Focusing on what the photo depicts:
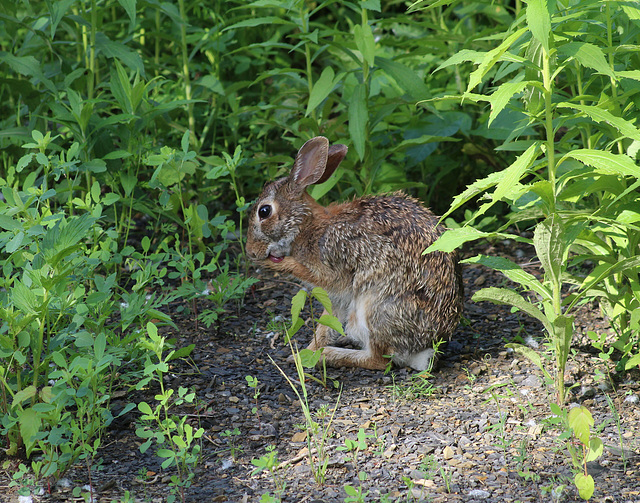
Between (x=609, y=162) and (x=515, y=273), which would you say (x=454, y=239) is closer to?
(x=515, y=273)

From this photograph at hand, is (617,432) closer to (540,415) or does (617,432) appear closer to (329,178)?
(540,415)

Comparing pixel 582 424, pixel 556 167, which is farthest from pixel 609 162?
pixel 582 424

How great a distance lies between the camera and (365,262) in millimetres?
4957

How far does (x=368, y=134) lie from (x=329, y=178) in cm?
46

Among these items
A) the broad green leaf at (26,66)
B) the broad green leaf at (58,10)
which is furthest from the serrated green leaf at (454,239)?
the broad green leaf at (26,66)

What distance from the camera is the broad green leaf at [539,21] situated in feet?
11.3

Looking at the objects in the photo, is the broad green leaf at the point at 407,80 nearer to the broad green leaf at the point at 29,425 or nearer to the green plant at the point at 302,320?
the green plant at the point at 302,320

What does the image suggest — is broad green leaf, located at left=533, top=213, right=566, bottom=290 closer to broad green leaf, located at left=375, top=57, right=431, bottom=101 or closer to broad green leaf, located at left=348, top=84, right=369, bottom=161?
broad green leaf, located at left=348, top=84, right=369, bottom=161

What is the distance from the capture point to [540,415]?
424cm

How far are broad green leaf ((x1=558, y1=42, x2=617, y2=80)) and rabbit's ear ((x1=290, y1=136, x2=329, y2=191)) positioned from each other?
1.92 m

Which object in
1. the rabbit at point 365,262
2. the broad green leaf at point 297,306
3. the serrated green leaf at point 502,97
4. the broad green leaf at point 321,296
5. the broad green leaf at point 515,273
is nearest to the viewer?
the serrated green leaf at point 502,97

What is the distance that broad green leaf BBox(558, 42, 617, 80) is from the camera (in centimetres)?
360

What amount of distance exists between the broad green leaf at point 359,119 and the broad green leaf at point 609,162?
2082 mm

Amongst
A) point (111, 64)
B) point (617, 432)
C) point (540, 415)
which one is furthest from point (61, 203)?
point (617, 432)
